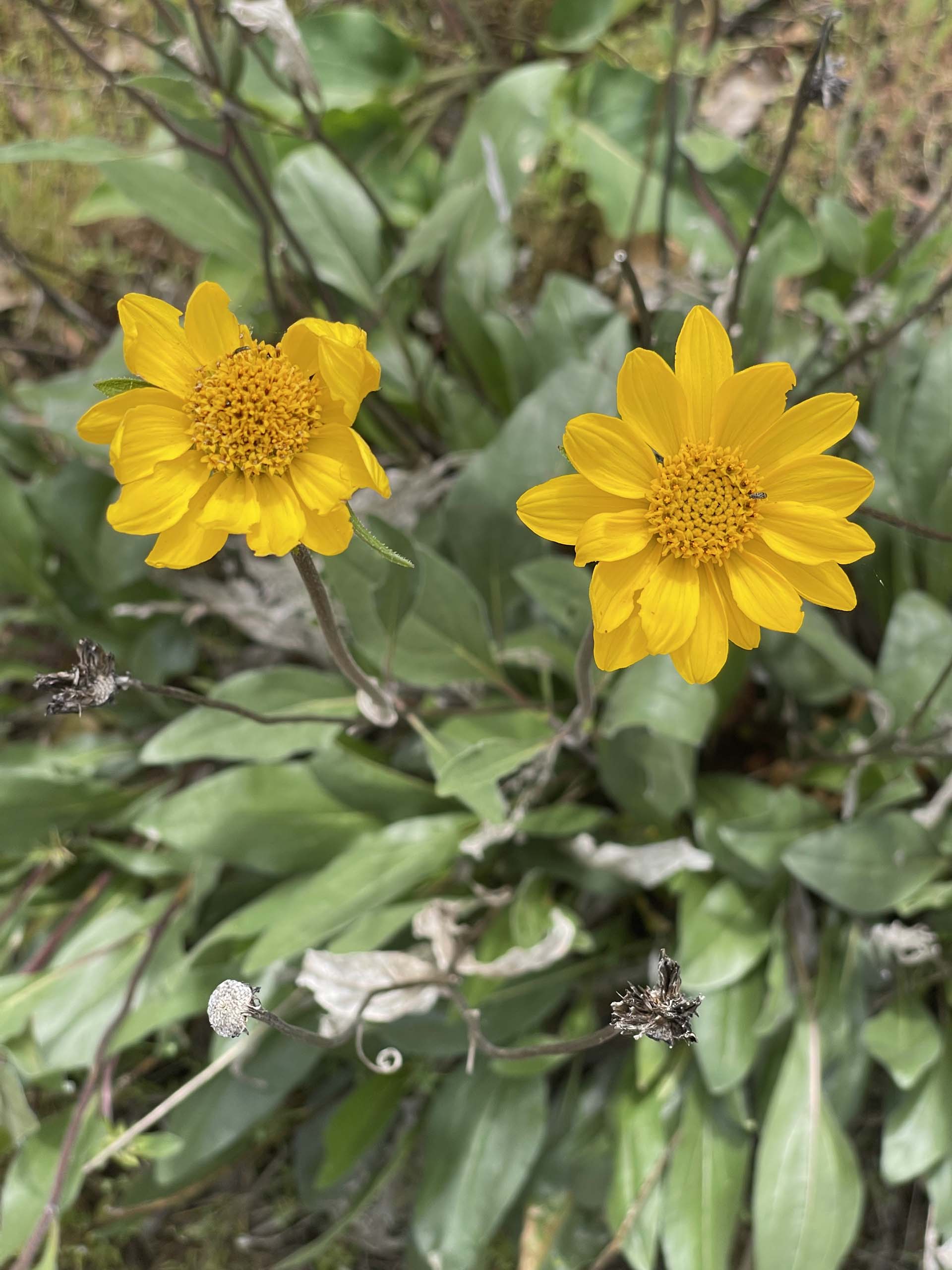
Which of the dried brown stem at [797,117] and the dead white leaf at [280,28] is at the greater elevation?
the dead white leaf at [280,28]

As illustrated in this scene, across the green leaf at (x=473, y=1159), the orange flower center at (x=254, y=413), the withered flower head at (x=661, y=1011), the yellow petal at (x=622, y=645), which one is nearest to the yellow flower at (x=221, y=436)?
the orange flower center at (x=254, y=413)

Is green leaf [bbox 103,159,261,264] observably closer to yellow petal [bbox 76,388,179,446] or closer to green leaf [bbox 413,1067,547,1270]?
yellow petal [bbox 76,388,179,446]

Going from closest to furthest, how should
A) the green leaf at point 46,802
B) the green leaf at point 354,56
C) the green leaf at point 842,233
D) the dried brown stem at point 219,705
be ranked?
1. the dried brown stem at point 219,705
2. the green leaf at point 46,802
3. the green leaf at point 842,233
4. the green leaf at point 354,56

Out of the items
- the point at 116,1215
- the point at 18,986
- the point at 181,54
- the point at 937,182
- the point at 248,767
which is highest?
the point at 937,182

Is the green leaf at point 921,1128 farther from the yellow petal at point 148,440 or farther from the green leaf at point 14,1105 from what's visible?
the yellow petal at point 148,440

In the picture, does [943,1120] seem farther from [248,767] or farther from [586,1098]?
[248,767]

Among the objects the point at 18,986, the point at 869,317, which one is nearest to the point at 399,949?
the point at 18,986
